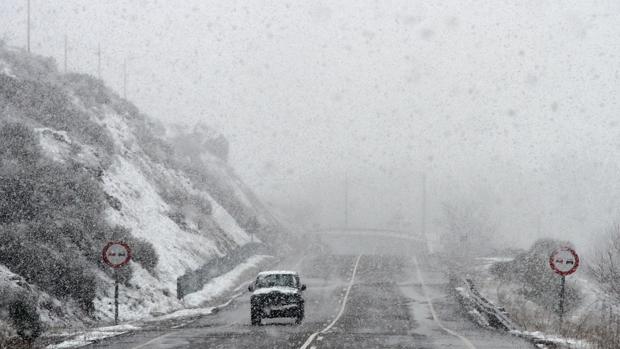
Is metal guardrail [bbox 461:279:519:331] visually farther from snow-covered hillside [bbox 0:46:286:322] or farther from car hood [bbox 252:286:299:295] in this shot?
snow-covered hillside [bbox 0:46:286:322]

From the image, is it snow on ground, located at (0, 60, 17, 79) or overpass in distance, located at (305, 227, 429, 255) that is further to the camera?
overpass in distance, located at (305, 227, 429, 255)

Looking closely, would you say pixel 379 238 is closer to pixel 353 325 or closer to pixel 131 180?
pixel 131 180

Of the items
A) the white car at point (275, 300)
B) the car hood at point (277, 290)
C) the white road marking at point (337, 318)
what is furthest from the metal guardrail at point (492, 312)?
the car hood at point (277, 290)

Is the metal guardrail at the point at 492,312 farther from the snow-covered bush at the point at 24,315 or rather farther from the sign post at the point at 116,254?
the snow-covered bush at the point at 24,315

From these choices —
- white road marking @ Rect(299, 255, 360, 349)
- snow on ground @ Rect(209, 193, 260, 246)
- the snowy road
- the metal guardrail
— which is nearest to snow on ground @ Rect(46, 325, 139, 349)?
the snowy road

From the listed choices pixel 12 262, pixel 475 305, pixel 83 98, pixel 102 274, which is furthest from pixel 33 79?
pixel 475 305

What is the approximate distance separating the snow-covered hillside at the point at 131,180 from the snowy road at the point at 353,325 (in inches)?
136

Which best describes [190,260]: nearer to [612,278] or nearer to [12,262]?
[12,262]

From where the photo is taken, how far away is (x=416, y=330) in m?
20.9

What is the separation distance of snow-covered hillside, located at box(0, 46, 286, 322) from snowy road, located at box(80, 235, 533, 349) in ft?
11.3

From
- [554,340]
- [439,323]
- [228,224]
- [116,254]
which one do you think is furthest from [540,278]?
[228,224]

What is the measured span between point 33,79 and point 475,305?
3012cm

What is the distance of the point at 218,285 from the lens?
119 feet

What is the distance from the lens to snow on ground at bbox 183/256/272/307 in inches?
1230
